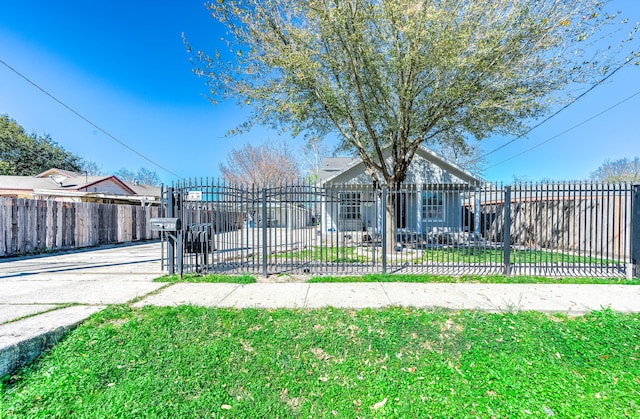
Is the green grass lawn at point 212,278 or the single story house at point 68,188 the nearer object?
the green grass lawn at point 212,278

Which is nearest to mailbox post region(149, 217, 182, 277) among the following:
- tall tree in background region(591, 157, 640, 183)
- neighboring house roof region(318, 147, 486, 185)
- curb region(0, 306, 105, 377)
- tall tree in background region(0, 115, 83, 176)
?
curb region(0, 306, 105, 377)

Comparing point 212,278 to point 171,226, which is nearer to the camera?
point 171,226

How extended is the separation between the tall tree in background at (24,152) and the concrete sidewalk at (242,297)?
112 ft

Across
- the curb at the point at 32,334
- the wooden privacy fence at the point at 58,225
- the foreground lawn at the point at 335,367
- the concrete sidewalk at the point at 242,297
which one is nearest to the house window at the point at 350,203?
the concrete sidewalk at the point at 242,297

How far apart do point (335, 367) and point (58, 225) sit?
43.9 feet

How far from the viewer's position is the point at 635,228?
605 cm

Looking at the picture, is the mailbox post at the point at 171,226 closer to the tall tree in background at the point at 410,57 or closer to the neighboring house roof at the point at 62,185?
the tall tree in background at the point at 410,57

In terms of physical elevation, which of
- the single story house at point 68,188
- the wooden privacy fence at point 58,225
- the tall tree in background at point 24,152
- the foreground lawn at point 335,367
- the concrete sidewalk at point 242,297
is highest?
the tall tree in background at point 24,152

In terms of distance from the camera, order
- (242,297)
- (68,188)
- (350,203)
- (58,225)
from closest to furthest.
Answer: (242,297) < (350,203) < (58,225) < (68,188)

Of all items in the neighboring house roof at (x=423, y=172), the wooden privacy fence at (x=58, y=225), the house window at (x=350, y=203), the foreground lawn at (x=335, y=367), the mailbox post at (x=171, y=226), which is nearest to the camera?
the foreground lawn at (x=335, y=367)

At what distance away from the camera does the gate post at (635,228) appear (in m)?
6.00

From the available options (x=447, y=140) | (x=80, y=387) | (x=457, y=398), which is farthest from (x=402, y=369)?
(x=447, y=140)

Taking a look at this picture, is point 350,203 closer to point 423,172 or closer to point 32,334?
point 32,334

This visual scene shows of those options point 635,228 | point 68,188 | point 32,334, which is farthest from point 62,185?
point 635,228
